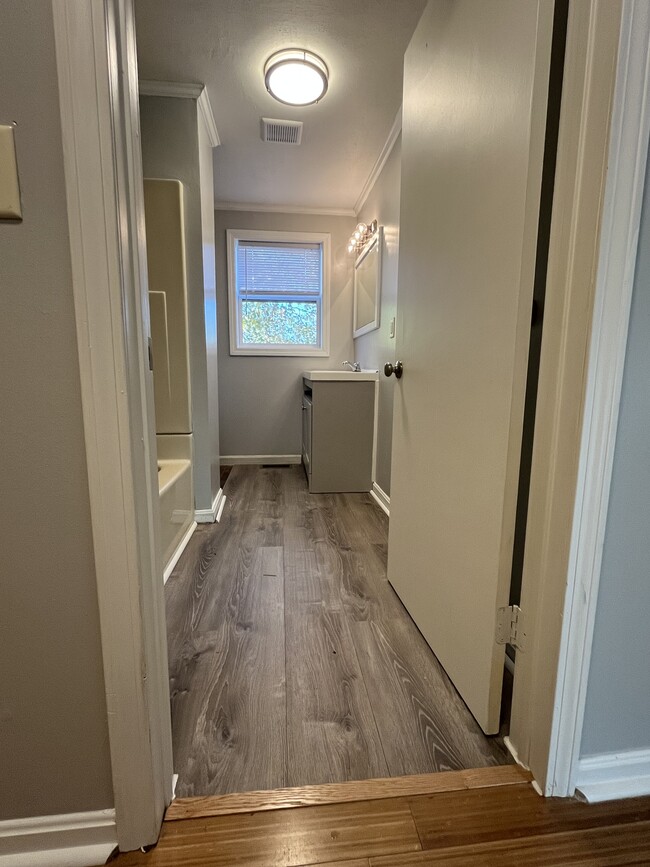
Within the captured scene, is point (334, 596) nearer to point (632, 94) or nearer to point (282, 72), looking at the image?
point (632, 94)

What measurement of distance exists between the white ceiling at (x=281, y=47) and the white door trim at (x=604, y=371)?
1.47 meters

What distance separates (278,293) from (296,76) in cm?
190

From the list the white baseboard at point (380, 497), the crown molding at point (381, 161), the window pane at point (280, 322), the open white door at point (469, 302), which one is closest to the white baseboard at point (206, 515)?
the white baseboard at point (380, 497)

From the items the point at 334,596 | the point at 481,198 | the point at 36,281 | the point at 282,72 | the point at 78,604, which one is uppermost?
the point at 282,72

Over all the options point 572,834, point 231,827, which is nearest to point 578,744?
point 572,834

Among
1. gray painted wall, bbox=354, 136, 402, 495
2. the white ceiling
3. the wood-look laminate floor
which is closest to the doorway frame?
the wood-look laminate floor

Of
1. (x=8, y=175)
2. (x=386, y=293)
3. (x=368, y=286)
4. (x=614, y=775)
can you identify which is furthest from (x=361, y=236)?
(x=614, y=775)

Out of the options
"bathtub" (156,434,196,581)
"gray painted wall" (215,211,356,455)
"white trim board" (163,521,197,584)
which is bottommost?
"white trim board" (163,521,197,584)

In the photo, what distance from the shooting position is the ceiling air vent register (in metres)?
2.28

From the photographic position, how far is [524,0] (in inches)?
30.5

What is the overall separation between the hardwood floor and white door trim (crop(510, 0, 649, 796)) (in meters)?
0.08

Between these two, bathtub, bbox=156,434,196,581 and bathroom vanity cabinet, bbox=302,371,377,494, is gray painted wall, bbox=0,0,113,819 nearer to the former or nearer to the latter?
bathtub, bbox=156,434,196,581

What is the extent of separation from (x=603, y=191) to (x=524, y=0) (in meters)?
0.47

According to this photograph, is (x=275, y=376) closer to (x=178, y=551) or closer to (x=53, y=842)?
(x=178, y=551)
